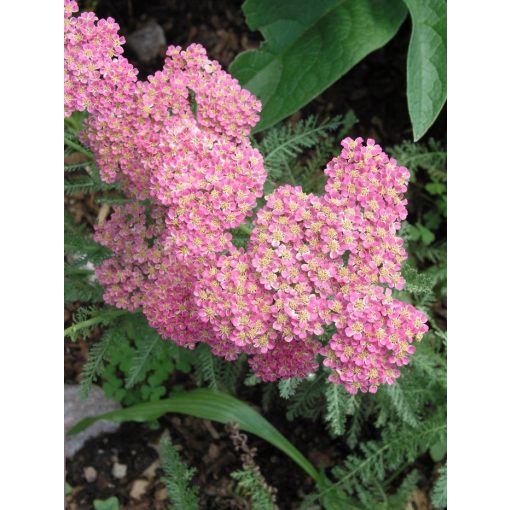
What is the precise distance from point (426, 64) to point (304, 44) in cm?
43

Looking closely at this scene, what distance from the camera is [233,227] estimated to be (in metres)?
1.43

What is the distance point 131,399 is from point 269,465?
499 mm

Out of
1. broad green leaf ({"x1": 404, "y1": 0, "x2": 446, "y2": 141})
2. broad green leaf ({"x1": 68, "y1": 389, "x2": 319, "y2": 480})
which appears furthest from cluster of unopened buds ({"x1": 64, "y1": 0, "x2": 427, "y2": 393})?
broad green leaf ({"x1": 68, "y1": 389, "x2": 319, "y2": 480})

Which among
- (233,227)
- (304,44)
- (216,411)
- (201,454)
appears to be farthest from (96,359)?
(304,44)

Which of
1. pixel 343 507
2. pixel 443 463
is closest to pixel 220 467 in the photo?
pixel 343 507

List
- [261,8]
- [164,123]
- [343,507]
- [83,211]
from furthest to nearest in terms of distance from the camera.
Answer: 1. [83,211]
2. [261,8]
3. [343,507]
4. [164,123]

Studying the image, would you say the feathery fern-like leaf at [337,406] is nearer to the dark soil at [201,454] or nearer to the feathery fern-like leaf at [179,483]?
the feathery fern-like leaf at [179,483]

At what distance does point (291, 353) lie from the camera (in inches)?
55.2

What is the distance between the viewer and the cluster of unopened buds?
4.36 feet

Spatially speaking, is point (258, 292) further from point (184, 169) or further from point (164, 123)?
point (164, 123)

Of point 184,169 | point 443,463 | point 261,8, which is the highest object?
point 261,8

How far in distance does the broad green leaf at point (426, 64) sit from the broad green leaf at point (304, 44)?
0.22m

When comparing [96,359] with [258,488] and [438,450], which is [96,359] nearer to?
[258,488]

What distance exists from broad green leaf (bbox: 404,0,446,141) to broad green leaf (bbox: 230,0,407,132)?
22 cm
